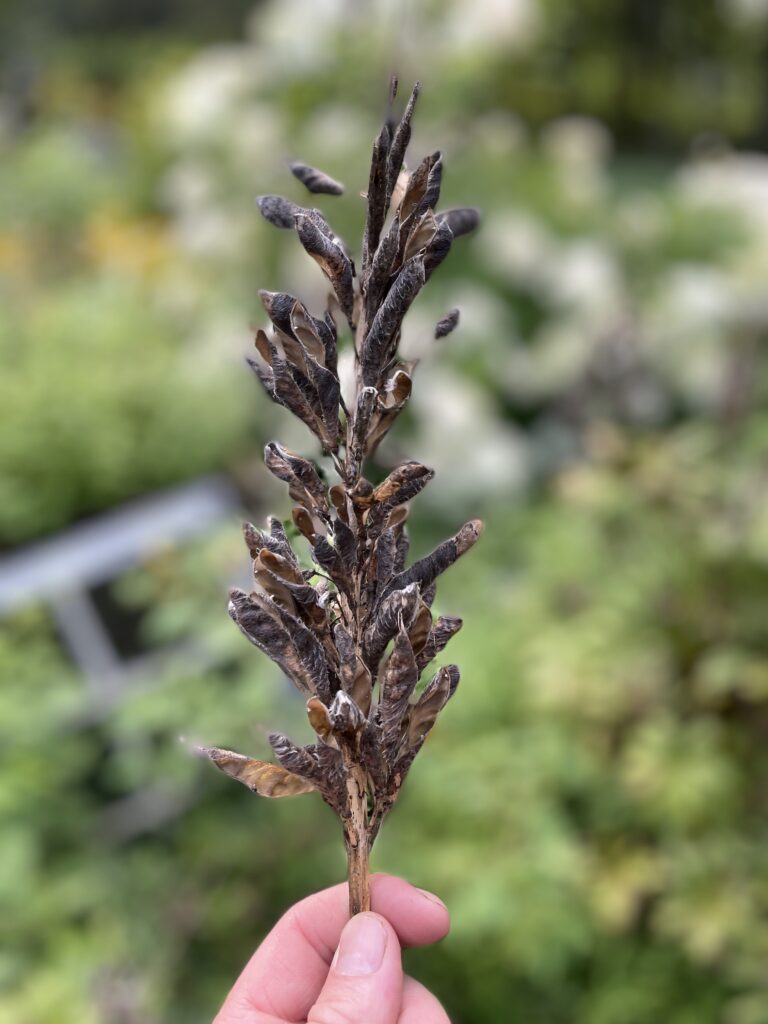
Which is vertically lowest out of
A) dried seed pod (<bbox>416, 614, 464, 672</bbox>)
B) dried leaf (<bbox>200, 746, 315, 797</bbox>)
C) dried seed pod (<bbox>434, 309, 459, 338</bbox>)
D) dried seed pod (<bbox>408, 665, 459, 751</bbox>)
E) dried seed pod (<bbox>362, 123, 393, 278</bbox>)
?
dried leaf (<bbox>200, 746, 315, 797</bbox>)

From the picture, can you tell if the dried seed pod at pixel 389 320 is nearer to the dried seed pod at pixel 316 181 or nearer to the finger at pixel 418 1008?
the dried seed pod at pixel 316 181

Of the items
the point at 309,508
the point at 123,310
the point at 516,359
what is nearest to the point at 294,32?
the point at 123,310

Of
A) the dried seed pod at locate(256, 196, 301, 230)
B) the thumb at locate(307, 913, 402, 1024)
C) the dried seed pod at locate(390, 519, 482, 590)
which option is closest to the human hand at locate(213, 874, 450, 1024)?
the thumb at locate(307, 913, 402, 1024)

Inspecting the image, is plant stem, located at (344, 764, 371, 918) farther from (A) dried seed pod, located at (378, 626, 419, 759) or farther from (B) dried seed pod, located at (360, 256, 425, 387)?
(B) dried seed pod, located at (360, 256, 425, 387)

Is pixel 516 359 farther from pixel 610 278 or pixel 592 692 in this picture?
pixel 592 692

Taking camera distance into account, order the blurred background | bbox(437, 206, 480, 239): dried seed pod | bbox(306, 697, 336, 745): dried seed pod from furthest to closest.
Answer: the blurred background, bbox(437, 206, 480, 239): dried seed pod, bbox(306, 697, 336, 745): dried seed pod

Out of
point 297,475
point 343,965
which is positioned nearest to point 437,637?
point 297,475
